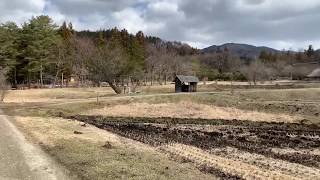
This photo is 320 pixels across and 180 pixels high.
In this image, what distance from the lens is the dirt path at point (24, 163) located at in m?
15.5

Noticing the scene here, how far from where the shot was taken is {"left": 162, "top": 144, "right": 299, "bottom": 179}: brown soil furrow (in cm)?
1650

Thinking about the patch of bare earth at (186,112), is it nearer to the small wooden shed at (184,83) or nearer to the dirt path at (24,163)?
the small wooden shed at (184,83)

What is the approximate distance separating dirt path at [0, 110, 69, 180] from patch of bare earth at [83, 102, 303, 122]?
92.1 ft

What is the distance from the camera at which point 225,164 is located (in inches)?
739

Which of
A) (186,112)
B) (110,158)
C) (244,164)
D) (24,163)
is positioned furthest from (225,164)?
(186,112)

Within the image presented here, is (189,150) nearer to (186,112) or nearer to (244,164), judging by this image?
(244,164)

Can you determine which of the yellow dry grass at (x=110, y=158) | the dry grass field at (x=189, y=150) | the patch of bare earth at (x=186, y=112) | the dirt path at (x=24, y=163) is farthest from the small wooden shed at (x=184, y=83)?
the dirt path at (x=24, y=163)

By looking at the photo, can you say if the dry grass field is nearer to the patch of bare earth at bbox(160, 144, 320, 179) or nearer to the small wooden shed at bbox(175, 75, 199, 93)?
the patch of bare earth at bbox(160, 144, 320, 179)

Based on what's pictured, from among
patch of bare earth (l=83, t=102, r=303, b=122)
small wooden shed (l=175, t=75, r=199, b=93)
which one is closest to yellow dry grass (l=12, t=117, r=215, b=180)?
patch of bare earth (l=83, t=102, r=303, b=122)

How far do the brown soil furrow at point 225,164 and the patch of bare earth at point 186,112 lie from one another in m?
26.4

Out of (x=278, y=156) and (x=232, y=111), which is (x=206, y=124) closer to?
(x=232, y=111)

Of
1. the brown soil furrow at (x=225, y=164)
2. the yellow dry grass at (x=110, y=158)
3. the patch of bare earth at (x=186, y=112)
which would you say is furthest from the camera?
the patch of bare earth at (x=186, y=112)

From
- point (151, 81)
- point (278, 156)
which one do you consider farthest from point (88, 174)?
point (151, 81)

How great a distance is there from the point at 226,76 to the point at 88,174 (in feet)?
443
